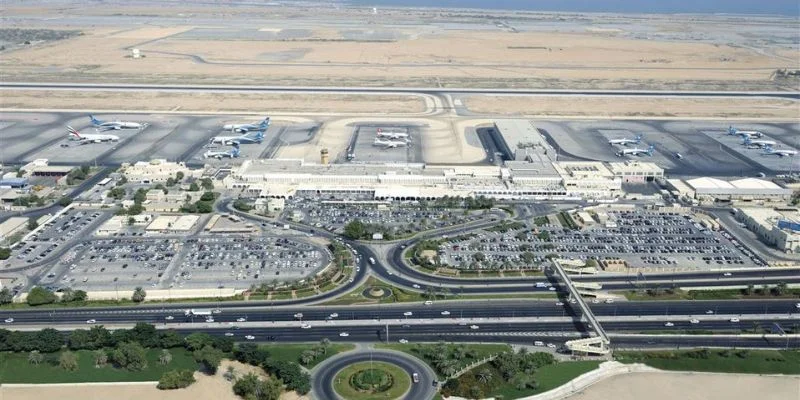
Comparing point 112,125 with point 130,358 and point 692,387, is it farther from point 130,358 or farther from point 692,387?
point 692,387

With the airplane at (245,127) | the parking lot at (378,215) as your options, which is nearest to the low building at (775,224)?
the parking lot at (378,215)

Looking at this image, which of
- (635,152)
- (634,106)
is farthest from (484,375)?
(634,106)

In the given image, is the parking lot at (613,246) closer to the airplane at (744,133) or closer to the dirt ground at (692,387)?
the dirt ground at (692,387)

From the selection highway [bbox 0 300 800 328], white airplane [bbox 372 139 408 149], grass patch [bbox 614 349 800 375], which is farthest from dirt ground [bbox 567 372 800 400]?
white airplane [bbox 372 139 408 149]

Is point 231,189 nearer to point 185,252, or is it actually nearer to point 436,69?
point 185,252

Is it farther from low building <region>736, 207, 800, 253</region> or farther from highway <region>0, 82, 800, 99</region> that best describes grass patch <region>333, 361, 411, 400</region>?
highway <region>0, 82, 800, 99</region>

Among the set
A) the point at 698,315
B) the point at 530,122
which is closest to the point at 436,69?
the point at 530,122
